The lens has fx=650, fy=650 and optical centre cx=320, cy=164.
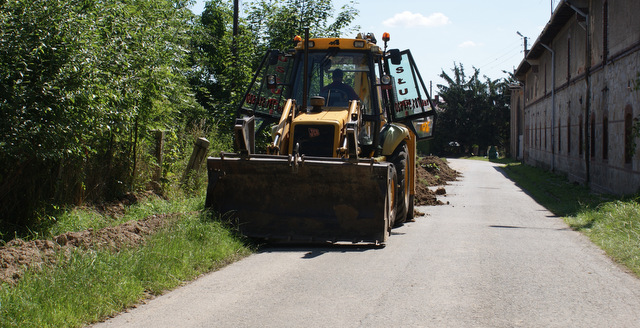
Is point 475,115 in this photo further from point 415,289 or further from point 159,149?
point 415,289

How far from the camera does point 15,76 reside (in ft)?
27.1

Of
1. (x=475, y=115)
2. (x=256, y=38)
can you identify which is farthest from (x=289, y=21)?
(x=475, y=115)

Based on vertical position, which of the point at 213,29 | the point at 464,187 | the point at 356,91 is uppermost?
the point at 213,29

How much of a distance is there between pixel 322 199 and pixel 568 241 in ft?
13.7

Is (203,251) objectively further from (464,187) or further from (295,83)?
(464,187)

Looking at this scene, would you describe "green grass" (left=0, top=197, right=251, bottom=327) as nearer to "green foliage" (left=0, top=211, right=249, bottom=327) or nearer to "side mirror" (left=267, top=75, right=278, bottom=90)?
"green foliage" (left=0, top=211, right=249, bottom=327)

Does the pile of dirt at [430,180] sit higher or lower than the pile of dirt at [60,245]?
lower

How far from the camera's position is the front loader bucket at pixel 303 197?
29.5 feet

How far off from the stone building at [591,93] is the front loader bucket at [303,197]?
365 inches

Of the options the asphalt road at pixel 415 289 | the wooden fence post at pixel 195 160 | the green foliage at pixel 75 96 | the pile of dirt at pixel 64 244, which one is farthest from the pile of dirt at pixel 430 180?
the pile of dirt at pixel 64 244

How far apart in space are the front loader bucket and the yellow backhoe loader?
0.01 meters

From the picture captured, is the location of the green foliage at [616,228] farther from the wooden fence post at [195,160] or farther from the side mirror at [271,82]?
the wooden fence post at [195,160]

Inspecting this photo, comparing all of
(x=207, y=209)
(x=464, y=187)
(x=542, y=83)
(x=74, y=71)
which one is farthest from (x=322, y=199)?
(x=542, y=83)

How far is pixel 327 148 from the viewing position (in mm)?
10078
